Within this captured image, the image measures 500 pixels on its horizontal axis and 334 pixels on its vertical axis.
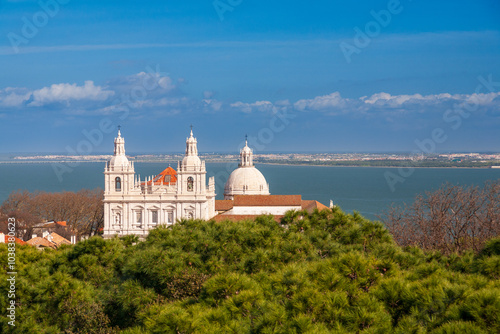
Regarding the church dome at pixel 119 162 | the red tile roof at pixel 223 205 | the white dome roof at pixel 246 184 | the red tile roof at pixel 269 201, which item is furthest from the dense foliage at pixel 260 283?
the white dome roof at pixel 246 184

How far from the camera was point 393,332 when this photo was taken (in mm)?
8078

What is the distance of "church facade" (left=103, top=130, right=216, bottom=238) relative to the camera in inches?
1601

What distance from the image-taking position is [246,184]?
5216 cm

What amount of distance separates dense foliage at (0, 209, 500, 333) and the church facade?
23.5 metres

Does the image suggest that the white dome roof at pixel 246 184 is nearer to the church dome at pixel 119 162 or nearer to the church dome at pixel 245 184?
the church dome at pixel 245 184

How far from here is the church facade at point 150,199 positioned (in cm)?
4066

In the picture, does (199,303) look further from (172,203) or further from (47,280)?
(172,203)

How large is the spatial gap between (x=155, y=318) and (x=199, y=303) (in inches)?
43.9

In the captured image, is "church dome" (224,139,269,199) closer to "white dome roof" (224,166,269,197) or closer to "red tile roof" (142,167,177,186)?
"white dome roof" (224,166,269,197)

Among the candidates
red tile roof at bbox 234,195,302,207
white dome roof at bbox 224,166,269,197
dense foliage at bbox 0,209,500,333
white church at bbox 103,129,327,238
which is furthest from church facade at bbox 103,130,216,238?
dense foliage at bbox 0,209,500,333


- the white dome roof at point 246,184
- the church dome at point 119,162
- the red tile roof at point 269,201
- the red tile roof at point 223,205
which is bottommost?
the red tile roof at point 223,205

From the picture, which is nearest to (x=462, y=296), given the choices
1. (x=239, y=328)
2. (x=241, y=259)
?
(x=239, y=328)

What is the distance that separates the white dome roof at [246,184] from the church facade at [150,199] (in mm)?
11182

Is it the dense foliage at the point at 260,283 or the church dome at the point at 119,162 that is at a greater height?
the church dome at the point at 119,162
